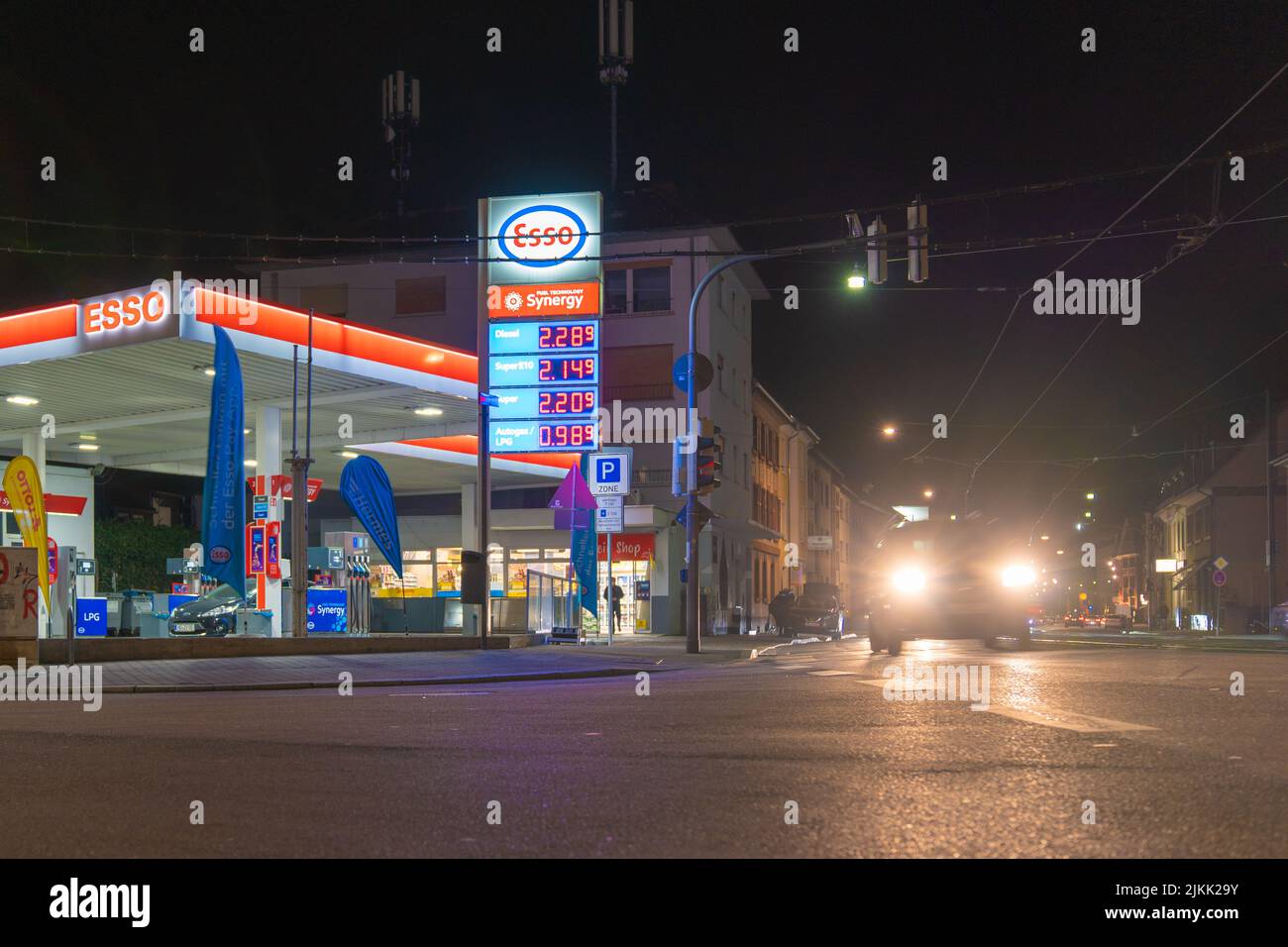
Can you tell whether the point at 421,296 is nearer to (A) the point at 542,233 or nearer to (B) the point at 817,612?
(A) the point at 542,233

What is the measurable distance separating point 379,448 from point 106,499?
12.2 m

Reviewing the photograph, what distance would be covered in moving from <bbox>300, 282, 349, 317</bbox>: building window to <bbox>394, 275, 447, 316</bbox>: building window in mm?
2241

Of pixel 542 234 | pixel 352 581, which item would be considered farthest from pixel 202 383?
pixel 542 234

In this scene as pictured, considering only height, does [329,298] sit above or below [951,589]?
above

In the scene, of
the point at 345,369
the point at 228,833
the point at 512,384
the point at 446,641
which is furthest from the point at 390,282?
the point at 228,833

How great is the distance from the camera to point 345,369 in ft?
91.5

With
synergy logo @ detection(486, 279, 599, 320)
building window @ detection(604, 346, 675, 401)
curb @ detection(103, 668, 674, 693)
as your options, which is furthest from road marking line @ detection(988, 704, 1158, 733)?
building window @ detection(604, 346, 675, 401)

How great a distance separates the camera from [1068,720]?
9047 mm

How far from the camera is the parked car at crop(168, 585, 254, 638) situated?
30375 millimetres

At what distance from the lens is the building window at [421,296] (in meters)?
50.6

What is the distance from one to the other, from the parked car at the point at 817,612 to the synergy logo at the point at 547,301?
14.7m

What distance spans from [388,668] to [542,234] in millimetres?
16435

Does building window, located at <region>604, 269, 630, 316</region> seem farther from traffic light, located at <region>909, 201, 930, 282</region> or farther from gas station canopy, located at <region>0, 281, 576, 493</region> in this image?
traffic light, located at <region>909, 201, 930, 282</region>

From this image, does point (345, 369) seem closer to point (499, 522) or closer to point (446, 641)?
point (446, 641)
